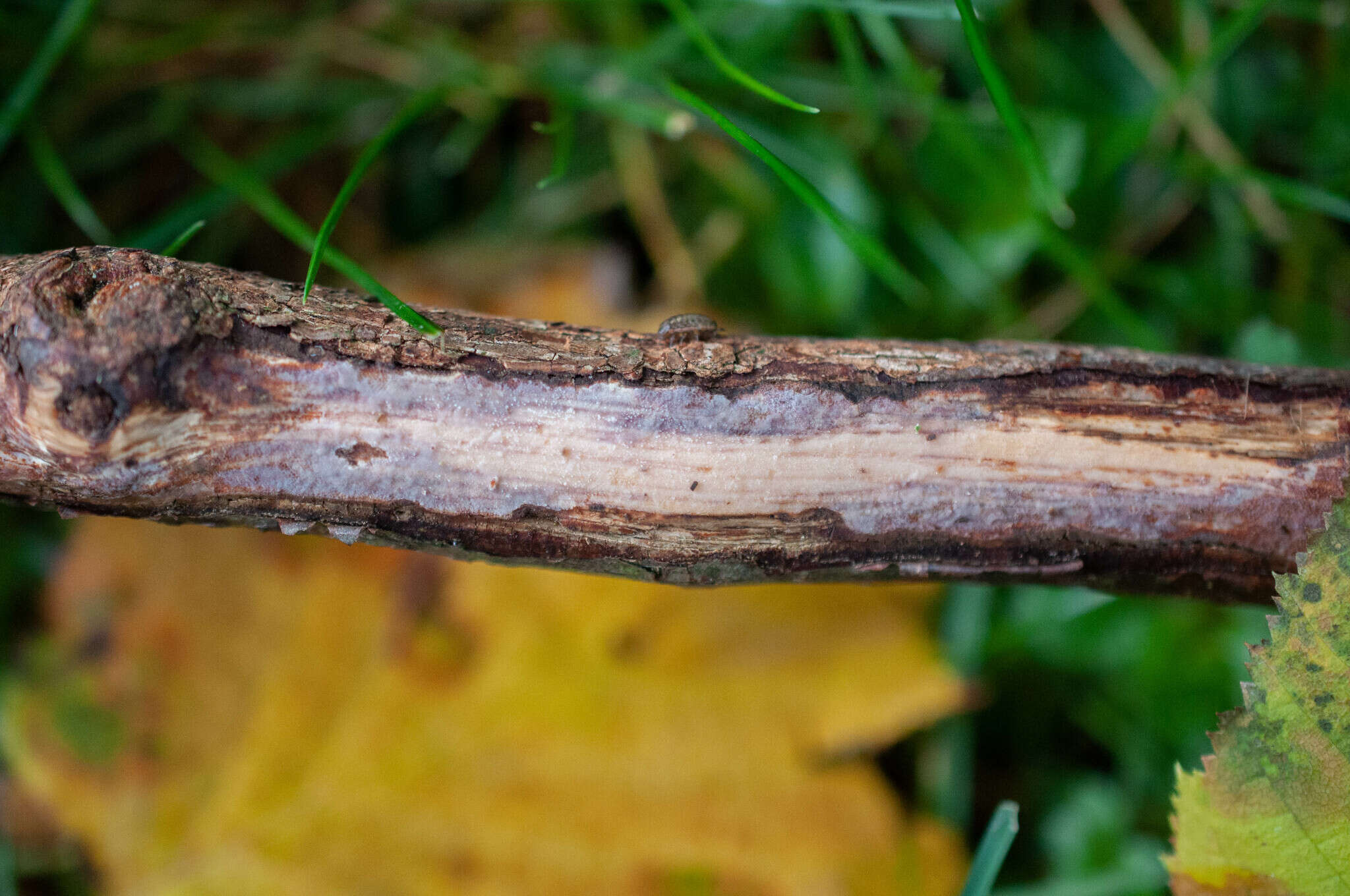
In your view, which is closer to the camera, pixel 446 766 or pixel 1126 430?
pixel 1126 430

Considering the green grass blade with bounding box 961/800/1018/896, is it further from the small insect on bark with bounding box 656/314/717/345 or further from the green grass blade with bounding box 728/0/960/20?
the green grass blade with bounding box 728/0/960/20

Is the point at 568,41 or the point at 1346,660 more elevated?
the point at 568,41

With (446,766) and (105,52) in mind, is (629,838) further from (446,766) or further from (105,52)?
(105,52)

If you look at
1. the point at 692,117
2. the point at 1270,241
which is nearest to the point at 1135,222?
the point at 1270,241

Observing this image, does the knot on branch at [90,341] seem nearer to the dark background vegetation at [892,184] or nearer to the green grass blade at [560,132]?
the green grass blade at [560,132]

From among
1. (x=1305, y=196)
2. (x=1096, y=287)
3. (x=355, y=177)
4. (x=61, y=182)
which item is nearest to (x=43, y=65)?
(x=61, y=182)
